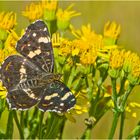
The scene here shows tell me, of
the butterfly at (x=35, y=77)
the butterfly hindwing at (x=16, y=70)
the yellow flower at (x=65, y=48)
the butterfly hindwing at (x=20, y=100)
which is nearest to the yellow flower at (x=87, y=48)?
the yellow flower at (x=65, y=48)

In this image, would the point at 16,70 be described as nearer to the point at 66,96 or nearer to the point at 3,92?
the point at 3,92

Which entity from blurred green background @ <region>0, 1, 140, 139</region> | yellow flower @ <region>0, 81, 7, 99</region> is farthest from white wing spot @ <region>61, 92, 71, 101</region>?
blurred green background @ <region>0, 1, 140, 139</region>

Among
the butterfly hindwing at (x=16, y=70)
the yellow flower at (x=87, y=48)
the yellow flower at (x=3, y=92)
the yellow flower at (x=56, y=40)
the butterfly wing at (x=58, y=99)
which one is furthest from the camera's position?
the yellow flower at (x=56, y=40)

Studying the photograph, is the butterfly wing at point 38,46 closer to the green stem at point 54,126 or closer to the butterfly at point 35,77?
the butterfly at point 35,77

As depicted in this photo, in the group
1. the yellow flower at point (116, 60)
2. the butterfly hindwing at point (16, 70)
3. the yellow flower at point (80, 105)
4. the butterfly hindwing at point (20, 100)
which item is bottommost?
the yellow flower at point (80, 105)

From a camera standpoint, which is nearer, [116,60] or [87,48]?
[116,60]

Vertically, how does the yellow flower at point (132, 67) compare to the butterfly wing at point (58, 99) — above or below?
above

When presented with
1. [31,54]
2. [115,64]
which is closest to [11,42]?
[31,54]
